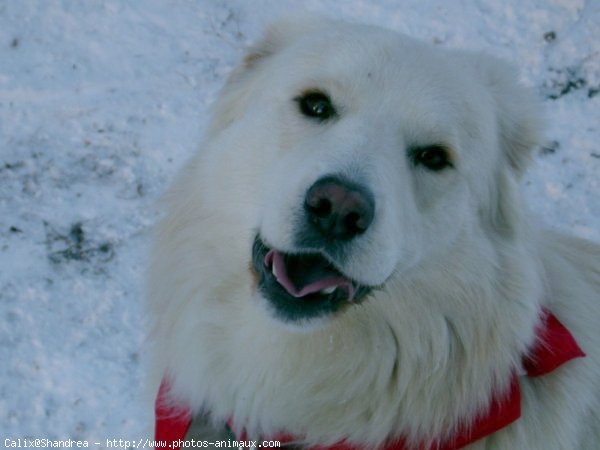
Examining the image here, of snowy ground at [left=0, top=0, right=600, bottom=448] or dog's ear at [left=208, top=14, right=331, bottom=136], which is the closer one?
dog's ear at [left=208, top=14, right=331, bottom=136]

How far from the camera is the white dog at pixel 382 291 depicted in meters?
2.36

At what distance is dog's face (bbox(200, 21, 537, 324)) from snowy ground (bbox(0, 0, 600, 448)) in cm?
156

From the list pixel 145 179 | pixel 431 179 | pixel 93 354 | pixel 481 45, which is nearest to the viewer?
pixel 431 179

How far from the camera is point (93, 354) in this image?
3742 mm

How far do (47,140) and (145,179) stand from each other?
66 centimetres

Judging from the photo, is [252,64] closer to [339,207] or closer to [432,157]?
[432,157]

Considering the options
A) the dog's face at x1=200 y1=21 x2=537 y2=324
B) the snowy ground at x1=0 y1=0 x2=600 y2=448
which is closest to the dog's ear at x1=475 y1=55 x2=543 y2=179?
the dog's face at x1=200 y1=21 x2=537 y2=324

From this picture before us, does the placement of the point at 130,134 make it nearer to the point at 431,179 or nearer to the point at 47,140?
the point at 47,140

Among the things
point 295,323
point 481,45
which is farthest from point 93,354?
point 481,45

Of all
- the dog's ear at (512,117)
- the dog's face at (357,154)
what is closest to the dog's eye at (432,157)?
the dog's face at (357,154)

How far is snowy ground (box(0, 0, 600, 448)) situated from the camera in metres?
3.69

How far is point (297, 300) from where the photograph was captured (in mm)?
2182

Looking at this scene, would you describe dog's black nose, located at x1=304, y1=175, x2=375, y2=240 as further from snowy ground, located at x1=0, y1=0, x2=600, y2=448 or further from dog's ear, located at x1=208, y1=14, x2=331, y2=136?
snowy ground, located at x1=0, y1=0, x2=600, y2=448

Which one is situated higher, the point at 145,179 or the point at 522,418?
the point at 145,179
